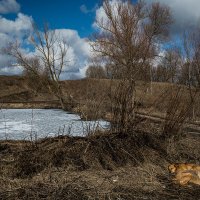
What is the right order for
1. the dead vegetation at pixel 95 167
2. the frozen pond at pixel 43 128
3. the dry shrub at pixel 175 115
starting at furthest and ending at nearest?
the frozen pond at pixel 43 128 < the dry shrub at pixel 175 115 < the dead vegetation at pixel 95 167

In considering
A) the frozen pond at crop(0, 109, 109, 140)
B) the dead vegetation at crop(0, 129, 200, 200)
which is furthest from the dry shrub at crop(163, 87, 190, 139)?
the frozen pond at crop(0, 109, 109, 140)

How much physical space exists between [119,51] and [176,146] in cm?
2050

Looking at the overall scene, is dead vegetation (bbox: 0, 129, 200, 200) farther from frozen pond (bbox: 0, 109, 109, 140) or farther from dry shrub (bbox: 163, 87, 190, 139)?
frozen pond (bbox: 0, 109, 109, 140)

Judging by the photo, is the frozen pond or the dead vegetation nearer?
the dead vegetation

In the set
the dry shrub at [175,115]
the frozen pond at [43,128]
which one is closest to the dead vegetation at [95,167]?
the dry shrub at [175,115]

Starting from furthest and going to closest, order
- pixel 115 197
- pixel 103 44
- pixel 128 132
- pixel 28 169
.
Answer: pixel 103 44 < pixel 128 132 < pixel 28 169 < pixel 115 197

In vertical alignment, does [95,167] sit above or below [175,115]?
below

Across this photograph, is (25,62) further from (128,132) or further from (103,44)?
(128,132)

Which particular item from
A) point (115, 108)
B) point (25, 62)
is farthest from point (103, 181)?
point (25, 62)

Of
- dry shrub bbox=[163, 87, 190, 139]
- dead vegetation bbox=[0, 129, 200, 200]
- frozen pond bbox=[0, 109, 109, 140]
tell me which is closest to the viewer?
dead vegetation bbox=[0, 129, 200, 200]

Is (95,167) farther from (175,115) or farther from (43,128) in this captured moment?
(43,128)

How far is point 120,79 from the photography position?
7410 millimetres

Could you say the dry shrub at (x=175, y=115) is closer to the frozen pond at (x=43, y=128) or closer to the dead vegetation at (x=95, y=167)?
the dead vegetation at (x=95, y=167)

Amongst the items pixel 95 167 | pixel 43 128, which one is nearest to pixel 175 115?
pixel 95 167
